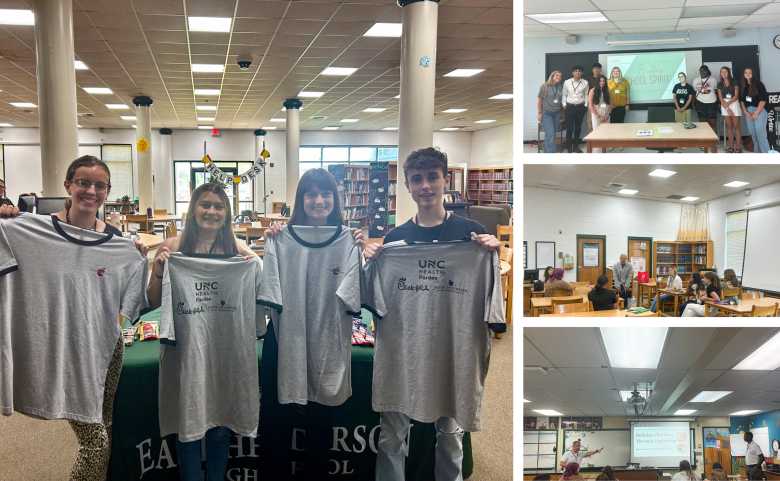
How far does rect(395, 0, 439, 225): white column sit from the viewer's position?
498cm

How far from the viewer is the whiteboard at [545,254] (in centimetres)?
118

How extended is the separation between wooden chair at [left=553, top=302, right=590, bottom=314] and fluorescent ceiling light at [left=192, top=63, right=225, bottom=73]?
8747 mm

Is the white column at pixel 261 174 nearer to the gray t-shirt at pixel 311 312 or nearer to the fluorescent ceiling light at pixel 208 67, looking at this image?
the fluorescent ceiling light at pixel 208 67

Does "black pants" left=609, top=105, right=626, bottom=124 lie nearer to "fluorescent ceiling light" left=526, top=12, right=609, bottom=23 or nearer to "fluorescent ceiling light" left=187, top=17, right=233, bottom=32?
"fluorescent ceiling light" left=526, top=12, right=609, bottom=23

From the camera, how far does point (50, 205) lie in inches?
83.0

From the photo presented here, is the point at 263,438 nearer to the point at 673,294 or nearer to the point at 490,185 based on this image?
the point at 673,294

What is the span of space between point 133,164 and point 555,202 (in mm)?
17059

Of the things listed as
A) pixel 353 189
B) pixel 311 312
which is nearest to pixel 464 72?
pixel 353 189

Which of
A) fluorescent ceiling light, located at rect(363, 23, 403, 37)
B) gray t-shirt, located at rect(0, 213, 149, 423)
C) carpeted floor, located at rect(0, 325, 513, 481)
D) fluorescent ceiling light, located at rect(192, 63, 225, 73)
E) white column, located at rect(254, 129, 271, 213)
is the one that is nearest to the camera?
gray t-shirt, located at rect(0, 213, 149, 423)

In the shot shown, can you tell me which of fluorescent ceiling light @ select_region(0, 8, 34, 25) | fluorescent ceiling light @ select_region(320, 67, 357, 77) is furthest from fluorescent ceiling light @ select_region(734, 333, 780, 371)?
fluorescent ceiling light @ select_region(320, 67, 357, 77)

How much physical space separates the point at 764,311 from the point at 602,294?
1.33 ft

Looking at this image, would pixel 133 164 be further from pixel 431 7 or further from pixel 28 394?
pixel 28 394

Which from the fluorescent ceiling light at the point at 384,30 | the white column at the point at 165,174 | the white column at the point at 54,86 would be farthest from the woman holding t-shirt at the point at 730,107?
the white column at the point at 165,174

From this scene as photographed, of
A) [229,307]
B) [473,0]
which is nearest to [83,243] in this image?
[229,307]
